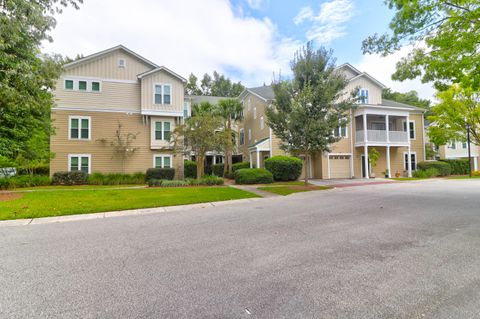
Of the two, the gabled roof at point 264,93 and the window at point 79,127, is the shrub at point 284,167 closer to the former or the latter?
the gabled roof at point 264,93

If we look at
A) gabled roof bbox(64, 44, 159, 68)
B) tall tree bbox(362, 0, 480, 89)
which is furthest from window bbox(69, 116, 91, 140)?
tall tree bbox(362, 0, 480, 89)

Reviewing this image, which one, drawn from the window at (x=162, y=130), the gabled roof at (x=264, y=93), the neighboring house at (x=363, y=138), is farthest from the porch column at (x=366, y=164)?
the window at (x=162, y=130)

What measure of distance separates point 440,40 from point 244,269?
34.8 feet

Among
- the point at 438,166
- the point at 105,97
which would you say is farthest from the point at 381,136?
the point at 105,97

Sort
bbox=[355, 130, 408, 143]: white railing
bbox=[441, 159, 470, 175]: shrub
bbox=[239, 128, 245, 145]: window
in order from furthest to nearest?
bbox=[239, 128, 245, 145]: window → bbox=[441, 159, 470, 175]: shrub → bbox=[355, 130, 408, 143]: white railing

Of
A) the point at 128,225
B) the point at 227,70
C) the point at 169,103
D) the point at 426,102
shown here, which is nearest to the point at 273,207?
the point at 128,225

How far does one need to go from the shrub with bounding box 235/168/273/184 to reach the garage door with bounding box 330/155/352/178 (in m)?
7.58

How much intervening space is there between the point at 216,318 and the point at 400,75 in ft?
39.2

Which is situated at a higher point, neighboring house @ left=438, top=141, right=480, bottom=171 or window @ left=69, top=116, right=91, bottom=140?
window @ left=69, top=116, right=91, bottom=140

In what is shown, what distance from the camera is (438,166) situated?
938 inches

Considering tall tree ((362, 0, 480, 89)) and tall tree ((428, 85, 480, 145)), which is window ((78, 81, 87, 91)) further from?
tall tree ((428, 85, 480, 145))

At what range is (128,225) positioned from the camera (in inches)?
249

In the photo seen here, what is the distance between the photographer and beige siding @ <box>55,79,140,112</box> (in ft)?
58.3

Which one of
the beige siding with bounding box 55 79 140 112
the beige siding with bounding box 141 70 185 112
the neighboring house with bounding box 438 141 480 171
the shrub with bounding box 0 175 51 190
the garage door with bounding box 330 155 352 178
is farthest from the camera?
the neighboring house with bounding box 438 141 480 171
